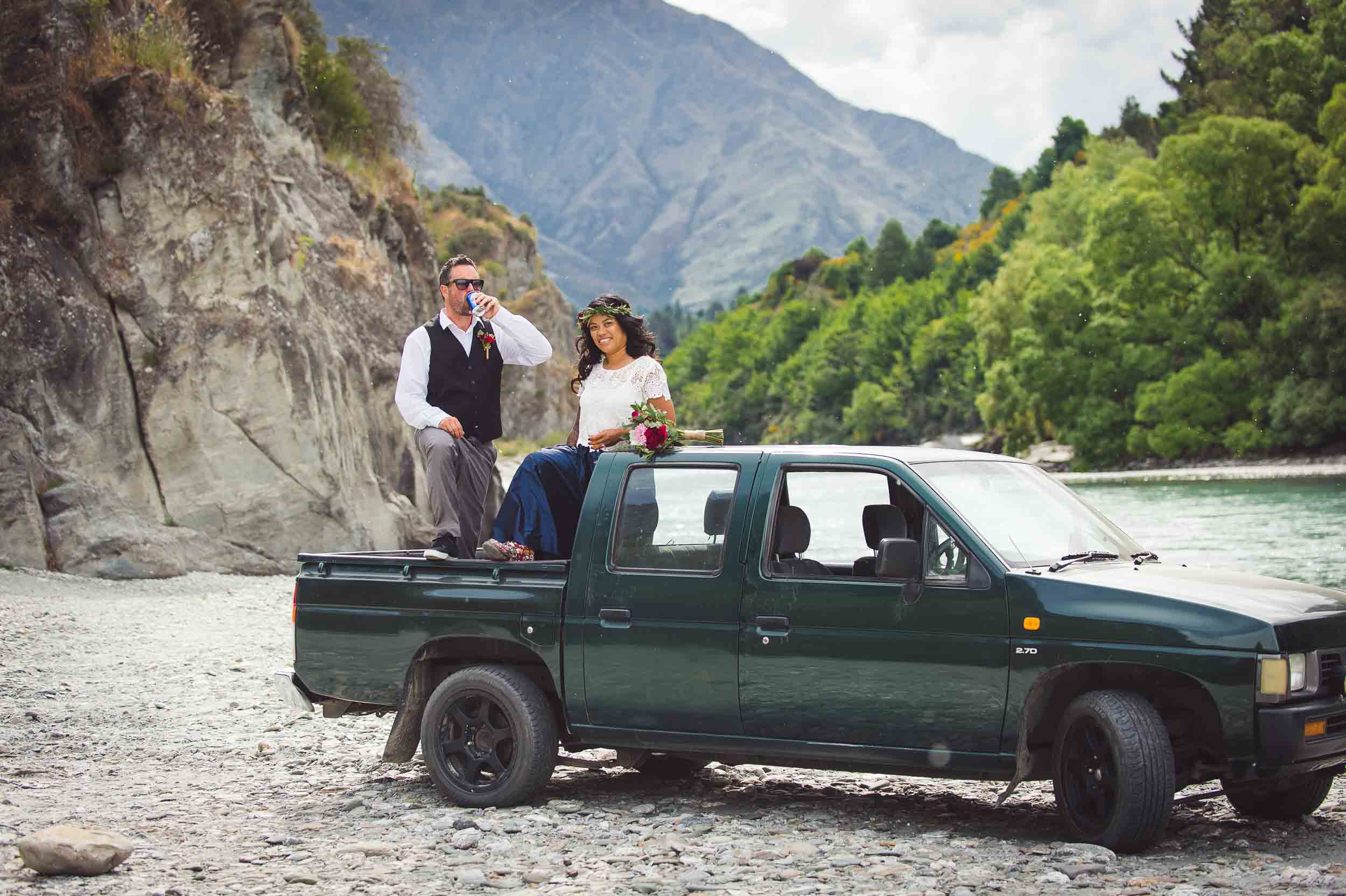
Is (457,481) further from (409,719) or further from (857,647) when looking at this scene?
(857,647)

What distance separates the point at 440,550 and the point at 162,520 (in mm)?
14110

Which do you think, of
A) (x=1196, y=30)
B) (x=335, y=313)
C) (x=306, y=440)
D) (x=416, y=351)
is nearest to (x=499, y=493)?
(x=335, y=313)

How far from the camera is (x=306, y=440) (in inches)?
909

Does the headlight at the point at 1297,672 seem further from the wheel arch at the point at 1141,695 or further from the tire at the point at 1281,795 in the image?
the tire at the point at 1281,795

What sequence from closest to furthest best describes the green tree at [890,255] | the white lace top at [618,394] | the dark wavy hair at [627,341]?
the white lace top at [618,394] → the dark wavy hair at [627,341] → the green tree at [890,255]

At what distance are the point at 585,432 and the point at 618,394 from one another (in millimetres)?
319

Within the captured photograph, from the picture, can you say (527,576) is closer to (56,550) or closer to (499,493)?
(56,550)

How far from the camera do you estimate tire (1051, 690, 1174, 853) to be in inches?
247

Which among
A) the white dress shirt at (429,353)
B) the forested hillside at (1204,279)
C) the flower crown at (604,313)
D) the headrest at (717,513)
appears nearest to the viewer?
the headrest at (717,513)

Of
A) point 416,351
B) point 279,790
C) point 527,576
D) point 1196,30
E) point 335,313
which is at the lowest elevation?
point 279,790

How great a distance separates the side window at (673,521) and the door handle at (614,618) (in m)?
0.23

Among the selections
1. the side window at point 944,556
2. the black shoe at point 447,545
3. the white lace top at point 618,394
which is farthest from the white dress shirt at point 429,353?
the side window at point 944,556

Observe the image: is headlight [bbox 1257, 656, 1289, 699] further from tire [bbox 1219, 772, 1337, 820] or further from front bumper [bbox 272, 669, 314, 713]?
front bumper [bbox 272, 669, 314, 713]

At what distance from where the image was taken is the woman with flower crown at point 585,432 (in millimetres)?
8141
